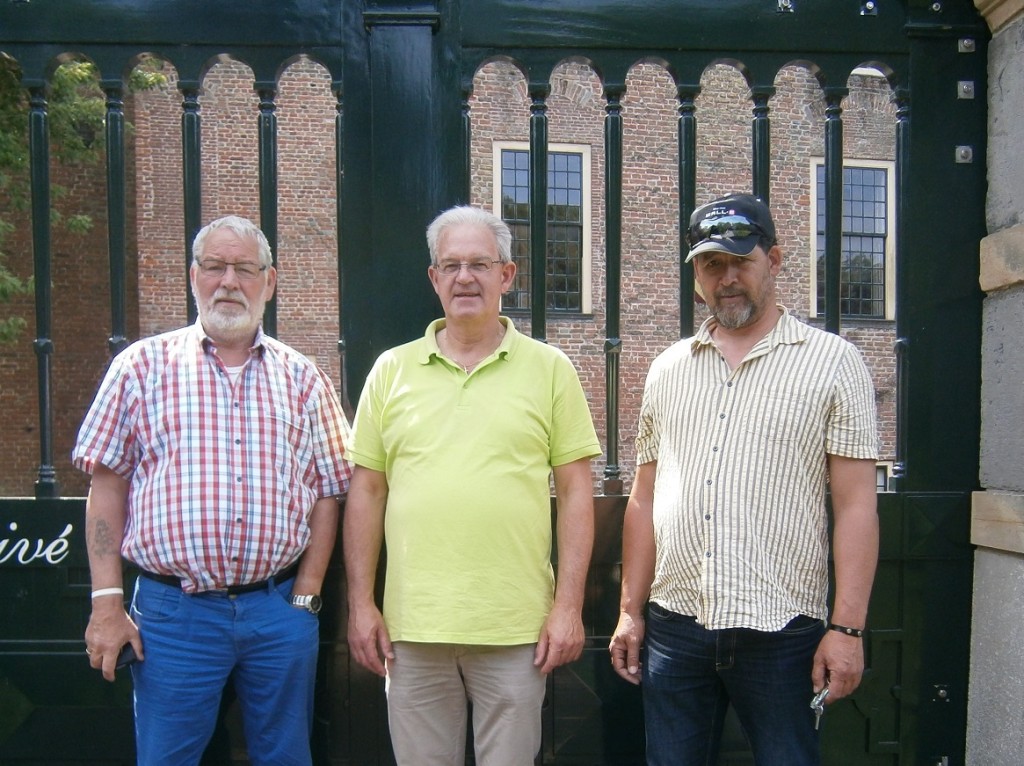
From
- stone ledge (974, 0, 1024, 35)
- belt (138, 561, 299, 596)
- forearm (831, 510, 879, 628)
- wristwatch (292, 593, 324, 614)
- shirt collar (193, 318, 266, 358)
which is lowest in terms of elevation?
wristwatch (292, 593, 324, 614)

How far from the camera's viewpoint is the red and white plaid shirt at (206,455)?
8.02 feet

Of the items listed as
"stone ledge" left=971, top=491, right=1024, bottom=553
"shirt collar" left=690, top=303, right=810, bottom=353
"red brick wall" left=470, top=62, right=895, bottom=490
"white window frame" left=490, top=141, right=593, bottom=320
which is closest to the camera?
"shirt collar" left=690, top=303, right=810, bottom=353

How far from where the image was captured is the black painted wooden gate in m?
2.94

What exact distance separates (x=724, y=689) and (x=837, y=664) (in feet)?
1.08

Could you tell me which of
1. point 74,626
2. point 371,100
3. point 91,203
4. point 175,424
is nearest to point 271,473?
point 175,424

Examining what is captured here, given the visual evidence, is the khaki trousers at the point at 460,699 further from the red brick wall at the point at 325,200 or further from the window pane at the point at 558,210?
the window pane at the point at 558,210

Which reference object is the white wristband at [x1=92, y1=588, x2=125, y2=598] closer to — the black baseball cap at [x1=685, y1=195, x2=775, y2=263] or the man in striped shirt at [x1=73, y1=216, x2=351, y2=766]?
the man in striped shirt at [x1=73, y1=216, x2=351, y2=766]

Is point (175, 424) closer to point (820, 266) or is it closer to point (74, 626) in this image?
point (74, 626)

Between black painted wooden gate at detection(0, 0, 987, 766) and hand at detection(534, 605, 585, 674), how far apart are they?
1.94 feet

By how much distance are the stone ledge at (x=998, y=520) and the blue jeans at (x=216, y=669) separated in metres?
2.21

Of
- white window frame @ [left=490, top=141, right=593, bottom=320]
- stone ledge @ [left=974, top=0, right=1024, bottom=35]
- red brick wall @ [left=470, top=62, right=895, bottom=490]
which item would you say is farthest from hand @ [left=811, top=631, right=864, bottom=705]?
white window frame @ [left=490, top=141, right=593, bottom=320]

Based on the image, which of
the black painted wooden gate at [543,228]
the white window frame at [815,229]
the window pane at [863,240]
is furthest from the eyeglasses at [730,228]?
the window pane at [863,240]

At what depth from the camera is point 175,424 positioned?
2.49 meters

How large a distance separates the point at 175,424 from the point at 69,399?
9.88 metres
